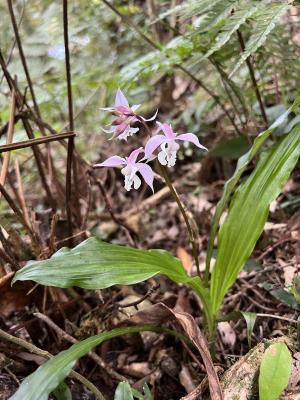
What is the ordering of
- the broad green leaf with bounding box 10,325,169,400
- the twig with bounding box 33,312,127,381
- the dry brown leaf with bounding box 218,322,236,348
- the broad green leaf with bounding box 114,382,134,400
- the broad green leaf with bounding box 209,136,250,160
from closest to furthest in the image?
the broad green leaf with bounding box 10,325,169,400, the broad green leaf with bounding box 114,382,134,400, the twig with bounding box 33,312,127,381, the dry brown leaf with bounding box 218,322,236,348, the broad green leaf with bounding box 209,136,250,160

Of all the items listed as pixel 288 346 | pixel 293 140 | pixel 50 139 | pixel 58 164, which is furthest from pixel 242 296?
pixel 58 164

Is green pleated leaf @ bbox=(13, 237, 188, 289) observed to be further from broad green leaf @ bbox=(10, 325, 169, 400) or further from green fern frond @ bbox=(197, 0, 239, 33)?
green fern frond @ bbox=(197, 0, 239, 33)

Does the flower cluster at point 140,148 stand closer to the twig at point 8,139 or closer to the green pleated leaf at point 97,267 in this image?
the green pleated leaf at point 97,267

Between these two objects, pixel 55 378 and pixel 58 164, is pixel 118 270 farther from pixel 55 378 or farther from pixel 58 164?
pixel 58 164

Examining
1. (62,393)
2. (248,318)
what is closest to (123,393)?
(62,393)

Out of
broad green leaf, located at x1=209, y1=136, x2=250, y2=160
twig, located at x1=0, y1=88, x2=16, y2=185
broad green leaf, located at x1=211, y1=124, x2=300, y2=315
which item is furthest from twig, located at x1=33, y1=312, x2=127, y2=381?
broad green leaf, located at x1=209, y1=136, x2=250, y2=160

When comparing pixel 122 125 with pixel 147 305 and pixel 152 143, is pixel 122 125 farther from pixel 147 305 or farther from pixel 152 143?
pixel 147 305
